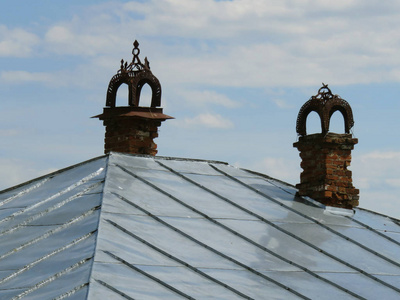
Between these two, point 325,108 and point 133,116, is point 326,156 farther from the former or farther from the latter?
point 133,116

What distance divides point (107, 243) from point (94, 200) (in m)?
1.70

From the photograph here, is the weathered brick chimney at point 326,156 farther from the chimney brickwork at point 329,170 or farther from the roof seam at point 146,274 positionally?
the roof seam at point 146,274

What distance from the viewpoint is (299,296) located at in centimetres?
1443

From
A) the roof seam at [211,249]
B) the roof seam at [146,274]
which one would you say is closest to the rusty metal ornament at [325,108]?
the roof seam at [211,249]

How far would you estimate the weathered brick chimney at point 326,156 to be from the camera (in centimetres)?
1905

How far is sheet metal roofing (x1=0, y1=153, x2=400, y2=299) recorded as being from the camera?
43.8ft

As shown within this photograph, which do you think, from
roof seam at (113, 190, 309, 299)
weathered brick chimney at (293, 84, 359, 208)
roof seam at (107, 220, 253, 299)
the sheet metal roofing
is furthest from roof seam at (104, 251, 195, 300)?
weathered brick chimney at (293, 84, 359, 208)

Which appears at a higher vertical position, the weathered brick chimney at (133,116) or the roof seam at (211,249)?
the weathered brick chimney at (133,116)

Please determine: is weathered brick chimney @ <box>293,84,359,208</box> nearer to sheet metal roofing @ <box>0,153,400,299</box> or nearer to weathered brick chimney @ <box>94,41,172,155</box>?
sheet metal roofing @ <box>0,153,400,299</box>

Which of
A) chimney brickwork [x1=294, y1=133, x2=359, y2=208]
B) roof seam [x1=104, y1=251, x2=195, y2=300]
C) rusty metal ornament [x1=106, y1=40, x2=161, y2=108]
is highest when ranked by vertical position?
rusty metal ornament [x1=106, y1=40, x2=161, y2=108]

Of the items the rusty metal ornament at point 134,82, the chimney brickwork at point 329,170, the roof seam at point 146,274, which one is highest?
the rusty metal ornament at point 134,82

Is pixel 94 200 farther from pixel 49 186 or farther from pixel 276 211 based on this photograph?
pixel 276 211

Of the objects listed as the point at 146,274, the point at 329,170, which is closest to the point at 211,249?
the point at 146,274

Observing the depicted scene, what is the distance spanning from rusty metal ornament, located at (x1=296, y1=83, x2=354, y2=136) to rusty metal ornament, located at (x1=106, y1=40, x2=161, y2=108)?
2.76m
